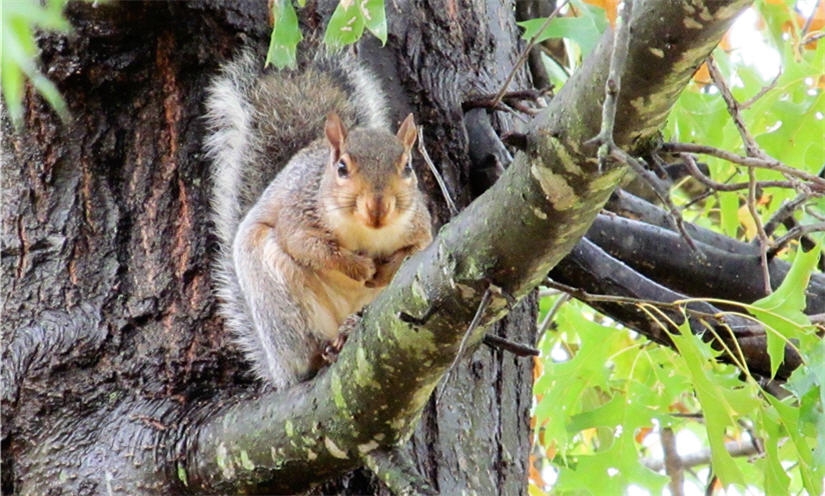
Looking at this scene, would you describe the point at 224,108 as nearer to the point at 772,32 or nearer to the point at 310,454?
the point at 310,454

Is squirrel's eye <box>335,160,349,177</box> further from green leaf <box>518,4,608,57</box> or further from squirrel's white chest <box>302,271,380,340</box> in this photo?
green leaf <box>518,4,608,57</box>

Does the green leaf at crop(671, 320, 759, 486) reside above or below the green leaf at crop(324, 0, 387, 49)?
below

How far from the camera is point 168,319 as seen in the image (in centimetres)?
194

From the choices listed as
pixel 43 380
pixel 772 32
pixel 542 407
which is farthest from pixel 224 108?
pixel 772 32

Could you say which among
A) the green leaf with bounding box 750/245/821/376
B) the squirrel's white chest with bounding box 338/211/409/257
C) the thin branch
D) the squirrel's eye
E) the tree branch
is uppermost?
the squirrel's eye

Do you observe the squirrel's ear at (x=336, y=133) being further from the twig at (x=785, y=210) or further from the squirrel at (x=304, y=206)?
the twig at (x=785, y=210)

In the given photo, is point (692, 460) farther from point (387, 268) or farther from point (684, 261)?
point (387, 268)

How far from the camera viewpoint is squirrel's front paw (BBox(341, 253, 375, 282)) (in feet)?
6.91

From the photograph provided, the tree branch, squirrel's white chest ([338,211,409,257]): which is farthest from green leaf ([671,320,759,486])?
squirrel's white chest ([338,211,409,257])

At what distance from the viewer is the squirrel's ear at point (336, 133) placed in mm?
2129

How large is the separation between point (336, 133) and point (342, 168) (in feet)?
0.24

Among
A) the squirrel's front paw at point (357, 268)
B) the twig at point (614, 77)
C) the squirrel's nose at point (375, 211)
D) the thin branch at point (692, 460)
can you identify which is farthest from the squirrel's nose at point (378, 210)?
the thin branch at point (692, 460)

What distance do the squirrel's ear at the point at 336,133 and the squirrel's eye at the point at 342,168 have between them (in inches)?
1.1

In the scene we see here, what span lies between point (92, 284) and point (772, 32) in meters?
1.72
